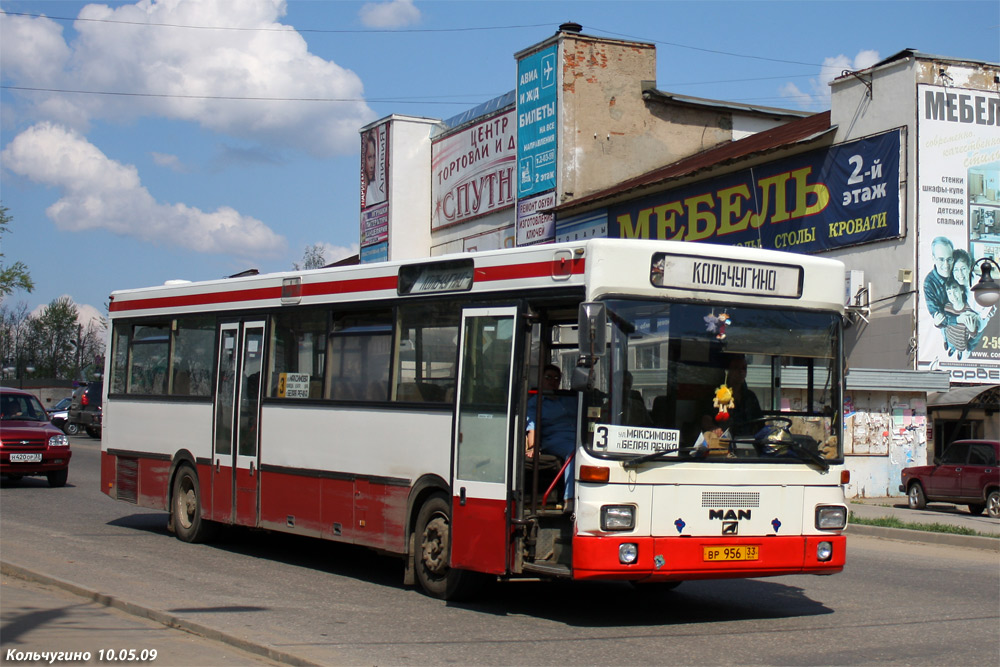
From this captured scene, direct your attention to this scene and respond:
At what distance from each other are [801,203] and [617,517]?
21695 millimetres

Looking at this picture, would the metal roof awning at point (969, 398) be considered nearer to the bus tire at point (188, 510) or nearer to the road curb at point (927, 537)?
the road curb at point (927, 537)

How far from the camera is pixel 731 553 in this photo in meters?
9.04

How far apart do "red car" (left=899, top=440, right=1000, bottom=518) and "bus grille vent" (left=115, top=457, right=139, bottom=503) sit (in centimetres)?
1586

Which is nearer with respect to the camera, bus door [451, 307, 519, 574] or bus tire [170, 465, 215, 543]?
bus door [451, 307, 519, 574]

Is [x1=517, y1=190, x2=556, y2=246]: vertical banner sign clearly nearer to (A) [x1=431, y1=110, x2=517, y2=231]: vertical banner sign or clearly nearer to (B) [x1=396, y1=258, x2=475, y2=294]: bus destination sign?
(A) [x1=431, y1=110, x2=517, y2=231]: vertical banner sign

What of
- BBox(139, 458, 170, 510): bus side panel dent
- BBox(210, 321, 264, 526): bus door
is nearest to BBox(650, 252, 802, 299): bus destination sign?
BBox(210, 321, 264, 526): bus door

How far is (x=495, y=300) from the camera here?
9914mm

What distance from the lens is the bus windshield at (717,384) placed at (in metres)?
8.72

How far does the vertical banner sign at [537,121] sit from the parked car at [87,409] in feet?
64.2

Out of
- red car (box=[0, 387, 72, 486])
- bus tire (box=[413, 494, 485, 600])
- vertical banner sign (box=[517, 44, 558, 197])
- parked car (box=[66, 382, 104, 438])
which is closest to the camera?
bus tire (box=[413, 494, 485, 600])

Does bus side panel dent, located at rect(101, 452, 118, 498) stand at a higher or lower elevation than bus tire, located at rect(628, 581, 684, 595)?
higher

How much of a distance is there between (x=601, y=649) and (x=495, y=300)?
315 centimetres

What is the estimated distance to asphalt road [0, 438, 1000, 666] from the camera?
7.96 m

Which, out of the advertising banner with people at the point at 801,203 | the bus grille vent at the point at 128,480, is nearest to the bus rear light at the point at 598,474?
the bus grille vent at the point at 128,480
